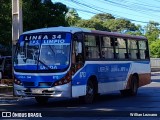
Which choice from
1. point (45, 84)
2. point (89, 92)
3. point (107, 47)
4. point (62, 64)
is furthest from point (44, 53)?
point (107, 47)

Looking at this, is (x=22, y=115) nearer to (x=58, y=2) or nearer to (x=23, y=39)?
(x=23, y=39)

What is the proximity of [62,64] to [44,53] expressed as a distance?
83 centimetres

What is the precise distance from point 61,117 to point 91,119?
901 millimetres

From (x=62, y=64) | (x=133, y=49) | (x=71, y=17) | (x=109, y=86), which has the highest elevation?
(x=71, y=17)

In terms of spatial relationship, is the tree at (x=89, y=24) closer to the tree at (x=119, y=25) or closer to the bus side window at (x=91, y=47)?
the tree at (x=119, y=25)

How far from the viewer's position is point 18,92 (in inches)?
664

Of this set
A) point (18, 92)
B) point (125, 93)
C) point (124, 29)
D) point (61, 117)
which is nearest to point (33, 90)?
point (18, 92)

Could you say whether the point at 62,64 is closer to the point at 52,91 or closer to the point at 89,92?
the point at 52,91

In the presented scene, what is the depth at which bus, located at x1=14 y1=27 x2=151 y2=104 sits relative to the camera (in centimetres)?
1633

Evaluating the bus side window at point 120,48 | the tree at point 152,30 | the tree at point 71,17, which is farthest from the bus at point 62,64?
the tree at point 152,30

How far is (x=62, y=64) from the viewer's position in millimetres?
16375

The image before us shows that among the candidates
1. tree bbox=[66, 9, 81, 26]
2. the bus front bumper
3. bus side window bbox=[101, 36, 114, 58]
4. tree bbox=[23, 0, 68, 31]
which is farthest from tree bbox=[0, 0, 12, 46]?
tree bbox=[66, 9, 81, 26]

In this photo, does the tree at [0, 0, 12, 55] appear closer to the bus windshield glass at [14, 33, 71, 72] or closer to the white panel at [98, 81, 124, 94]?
the white panel at [98, 81, 124, 94]

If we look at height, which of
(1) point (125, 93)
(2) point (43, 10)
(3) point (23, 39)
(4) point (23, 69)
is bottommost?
(1) point (125, 93)
